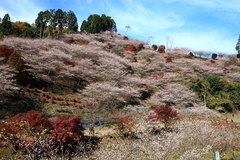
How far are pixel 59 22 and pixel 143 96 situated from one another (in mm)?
23890

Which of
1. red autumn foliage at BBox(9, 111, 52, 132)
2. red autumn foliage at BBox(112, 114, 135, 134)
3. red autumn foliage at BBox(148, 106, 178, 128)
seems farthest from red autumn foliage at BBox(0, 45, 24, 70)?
red autumn foliage at BBox(148, 106, 178, 128)

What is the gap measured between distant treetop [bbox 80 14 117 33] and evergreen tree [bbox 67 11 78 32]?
1830 mm

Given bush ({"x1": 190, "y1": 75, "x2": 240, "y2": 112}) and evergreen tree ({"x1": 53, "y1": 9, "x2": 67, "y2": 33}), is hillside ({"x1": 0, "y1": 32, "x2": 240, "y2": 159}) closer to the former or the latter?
bush ({"x1": 190, "y1": 75, "x2": 240, "y2": 112})

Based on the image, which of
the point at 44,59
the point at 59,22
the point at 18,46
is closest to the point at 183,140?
the point at 44,59

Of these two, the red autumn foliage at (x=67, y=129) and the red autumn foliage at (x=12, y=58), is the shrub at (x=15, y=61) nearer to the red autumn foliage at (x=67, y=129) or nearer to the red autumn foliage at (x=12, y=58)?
the red autumn foliage at (x=12, y=58)

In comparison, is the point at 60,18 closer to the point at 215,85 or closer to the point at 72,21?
the point at 72,21

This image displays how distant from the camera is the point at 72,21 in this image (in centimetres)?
3622

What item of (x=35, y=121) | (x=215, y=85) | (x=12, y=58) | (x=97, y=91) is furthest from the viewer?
(x=215, y=85)

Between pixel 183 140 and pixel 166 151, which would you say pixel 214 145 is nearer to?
pixel 183 140

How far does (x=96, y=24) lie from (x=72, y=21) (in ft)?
16.4

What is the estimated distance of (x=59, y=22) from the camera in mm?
34875

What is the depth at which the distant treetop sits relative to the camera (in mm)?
37094

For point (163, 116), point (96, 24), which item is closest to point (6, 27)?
point (96, 24)

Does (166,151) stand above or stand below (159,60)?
below
